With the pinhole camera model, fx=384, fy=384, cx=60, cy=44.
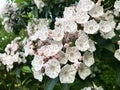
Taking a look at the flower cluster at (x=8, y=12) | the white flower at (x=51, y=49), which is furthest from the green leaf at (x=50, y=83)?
the flower cluster at (x=8, y=12)

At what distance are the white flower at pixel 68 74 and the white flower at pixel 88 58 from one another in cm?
8

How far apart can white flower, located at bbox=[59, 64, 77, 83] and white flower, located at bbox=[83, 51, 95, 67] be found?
0.08 meters

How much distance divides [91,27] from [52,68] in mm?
306

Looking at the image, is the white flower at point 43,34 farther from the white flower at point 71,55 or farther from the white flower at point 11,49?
the white flower at point 11,49

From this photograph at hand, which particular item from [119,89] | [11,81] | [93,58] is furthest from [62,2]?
[11,81]

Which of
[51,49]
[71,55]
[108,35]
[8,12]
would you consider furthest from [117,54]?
[8,12]

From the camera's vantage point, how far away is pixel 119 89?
8.58 ft

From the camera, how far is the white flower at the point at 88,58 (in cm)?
199

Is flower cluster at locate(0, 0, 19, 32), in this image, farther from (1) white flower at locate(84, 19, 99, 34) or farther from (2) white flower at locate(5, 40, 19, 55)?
(1) white flower at locate(84, 19, 99, 34)

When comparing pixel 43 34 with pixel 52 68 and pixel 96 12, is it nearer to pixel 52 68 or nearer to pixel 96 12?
pixel 52 68

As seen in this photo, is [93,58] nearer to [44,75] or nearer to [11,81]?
[44,75]

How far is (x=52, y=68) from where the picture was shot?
6.35 ft

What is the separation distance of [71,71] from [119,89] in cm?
76

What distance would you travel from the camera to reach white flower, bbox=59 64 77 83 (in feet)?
6.42
